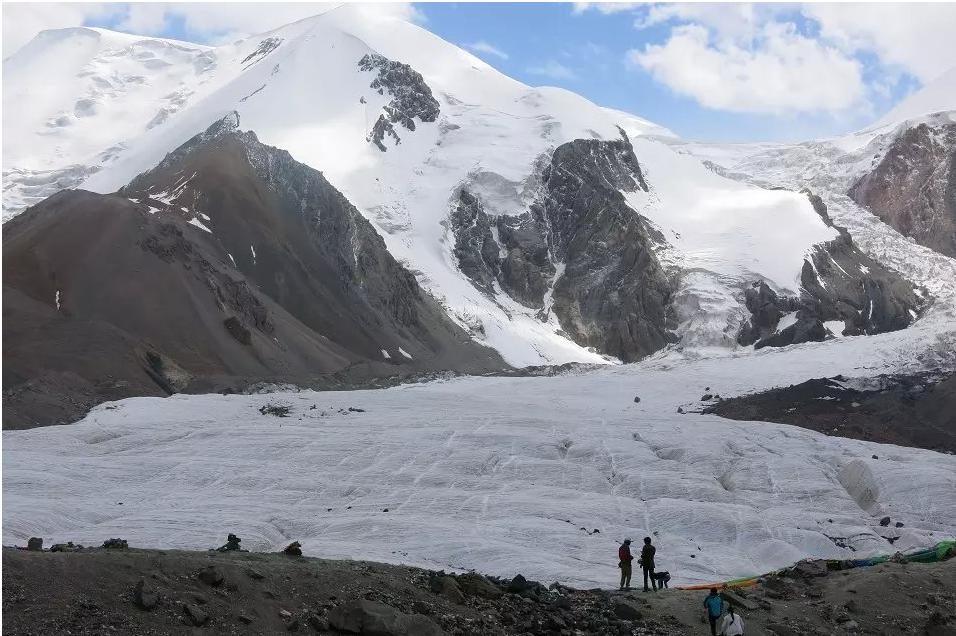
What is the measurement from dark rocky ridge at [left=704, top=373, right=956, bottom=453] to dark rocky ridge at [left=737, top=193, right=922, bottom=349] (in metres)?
74.0

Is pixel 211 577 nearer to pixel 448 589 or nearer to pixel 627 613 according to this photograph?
pixel 448 589

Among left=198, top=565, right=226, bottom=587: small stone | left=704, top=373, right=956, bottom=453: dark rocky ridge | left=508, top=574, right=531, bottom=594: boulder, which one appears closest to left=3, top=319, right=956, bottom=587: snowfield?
left=508, top=574, right=531, bottom=594: boulder

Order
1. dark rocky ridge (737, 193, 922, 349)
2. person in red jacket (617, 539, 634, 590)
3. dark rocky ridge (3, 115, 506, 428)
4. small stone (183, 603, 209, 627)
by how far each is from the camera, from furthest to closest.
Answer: dark rocky ridge (737, 193, 922, 349) < dark rocky ridge (3, 115, 506, 428) < person in red jacket (617, 539, 634, 590) < small stone (183, 603, 209, 627)

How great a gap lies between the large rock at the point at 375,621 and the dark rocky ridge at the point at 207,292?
A: 36585mm

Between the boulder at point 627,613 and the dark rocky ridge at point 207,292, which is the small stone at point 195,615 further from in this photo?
the dark rocky ridge at point 207,292

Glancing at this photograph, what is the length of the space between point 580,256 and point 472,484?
123805 millimetres

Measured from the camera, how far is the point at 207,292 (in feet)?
291

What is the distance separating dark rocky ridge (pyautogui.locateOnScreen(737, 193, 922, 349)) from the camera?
13900 centimetres

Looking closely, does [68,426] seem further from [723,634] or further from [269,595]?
[723,634]

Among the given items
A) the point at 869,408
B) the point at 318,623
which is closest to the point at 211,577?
the point at 318,623

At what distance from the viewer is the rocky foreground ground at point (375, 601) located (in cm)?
1559

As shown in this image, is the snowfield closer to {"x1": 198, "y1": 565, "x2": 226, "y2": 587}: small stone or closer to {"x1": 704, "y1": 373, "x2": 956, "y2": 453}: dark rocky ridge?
{"x1": 704, "y1": 373, "x2": 956, "y2": 453}: dark rocky ridge

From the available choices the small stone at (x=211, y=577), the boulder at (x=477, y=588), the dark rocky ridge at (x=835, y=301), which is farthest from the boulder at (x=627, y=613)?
the dark rocky ridge at (x=835, y=301)

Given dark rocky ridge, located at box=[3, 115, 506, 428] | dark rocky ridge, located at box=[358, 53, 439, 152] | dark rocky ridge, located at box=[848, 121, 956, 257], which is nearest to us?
dark rocky ridge, located at box=[3, 115, 506, 428]
